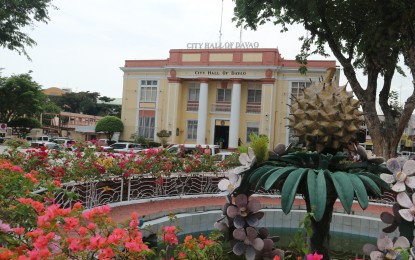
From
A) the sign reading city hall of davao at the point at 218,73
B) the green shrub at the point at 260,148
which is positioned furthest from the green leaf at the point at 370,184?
the sign reading city hall of davao at the point at 218,73

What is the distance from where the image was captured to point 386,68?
15.8 metres

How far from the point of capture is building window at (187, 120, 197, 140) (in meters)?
35.6

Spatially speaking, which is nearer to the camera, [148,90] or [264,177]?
[264,177]

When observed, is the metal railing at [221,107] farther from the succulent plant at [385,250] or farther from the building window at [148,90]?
the succulent plant at [385,250]

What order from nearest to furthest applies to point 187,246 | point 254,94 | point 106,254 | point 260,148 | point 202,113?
point 106,254 → point 187,246 → point 260,148 → point 254,94 → point 202,113

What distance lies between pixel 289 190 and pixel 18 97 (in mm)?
37685

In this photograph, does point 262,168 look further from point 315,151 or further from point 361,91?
point 361,91

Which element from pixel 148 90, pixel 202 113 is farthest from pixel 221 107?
pixel 148 90

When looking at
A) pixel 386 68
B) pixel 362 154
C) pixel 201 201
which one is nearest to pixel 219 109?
pixel 386 68

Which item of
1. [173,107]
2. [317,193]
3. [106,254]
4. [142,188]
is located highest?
[173,107]

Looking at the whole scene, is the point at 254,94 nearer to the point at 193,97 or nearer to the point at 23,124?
the point at 193,97

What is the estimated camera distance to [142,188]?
10.3m

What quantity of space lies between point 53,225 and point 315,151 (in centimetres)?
246

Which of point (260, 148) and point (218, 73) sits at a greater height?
point (218, 73)
